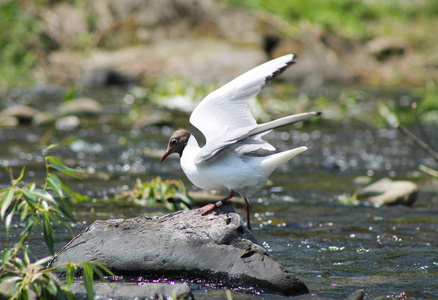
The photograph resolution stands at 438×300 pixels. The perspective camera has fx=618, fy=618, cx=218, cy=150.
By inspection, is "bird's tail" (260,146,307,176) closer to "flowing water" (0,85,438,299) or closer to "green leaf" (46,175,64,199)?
"flowing water" (0,85,438,299)

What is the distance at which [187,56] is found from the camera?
15.5 metres

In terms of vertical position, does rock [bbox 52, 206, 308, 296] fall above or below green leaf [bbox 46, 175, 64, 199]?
below

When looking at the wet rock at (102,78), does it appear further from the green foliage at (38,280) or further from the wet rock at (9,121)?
the green foliage at (38,280)

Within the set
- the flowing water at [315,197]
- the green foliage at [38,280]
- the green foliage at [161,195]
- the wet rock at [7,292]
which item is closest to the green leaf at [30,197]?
the green foliage at [38,280]

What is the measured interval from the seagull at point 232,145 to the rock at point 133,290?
2.57 feet

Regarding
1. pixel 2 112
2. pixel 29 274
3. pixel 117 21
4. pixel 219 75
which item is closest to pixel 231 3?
pixel 117 21

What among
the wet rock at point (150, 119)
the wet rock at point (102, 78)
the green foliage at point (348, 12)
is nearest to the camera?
the wet rock at point (150, 119)

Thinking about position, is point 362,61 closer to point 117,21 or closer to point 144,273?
point 117,21

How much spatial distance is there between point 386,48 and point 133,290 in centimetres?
1568

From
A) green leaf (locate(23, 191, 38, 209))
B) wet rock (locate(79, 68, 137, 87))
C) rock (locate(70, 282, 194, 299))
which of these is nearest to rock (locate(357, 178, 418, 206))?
rock (locate(70, 282, 194, 299))

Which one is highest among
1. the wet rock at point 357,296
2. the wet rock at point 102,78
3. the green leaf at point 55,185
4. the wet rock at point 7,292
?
the green leaf at point 55,185

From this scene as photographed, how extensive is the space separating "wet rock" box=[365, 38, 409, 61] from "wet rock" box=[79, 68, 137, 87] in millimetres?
7245

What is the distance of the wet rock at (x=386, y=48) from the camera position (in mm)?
17594

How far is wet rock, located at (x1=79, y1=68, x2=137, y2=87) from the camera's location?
14734 millimetres
